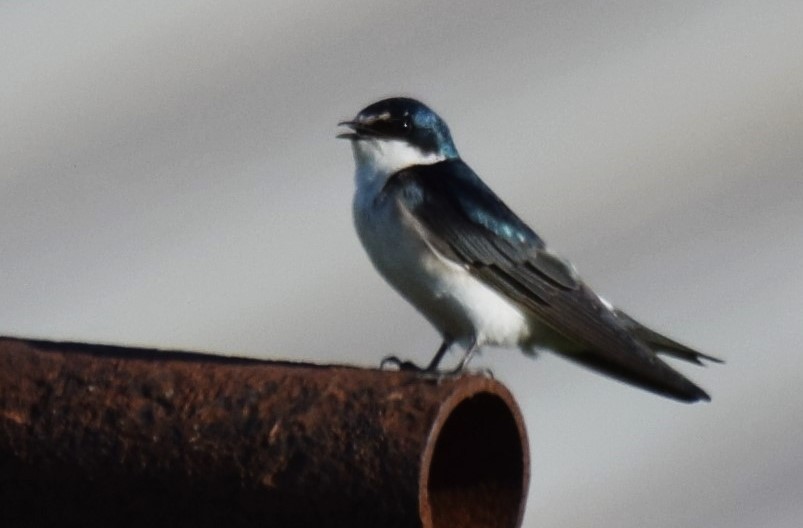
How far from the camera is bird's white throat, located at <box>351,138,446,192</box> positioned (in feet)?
10.3

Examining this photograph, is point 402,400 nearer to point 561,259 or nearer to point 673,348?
point 673,348

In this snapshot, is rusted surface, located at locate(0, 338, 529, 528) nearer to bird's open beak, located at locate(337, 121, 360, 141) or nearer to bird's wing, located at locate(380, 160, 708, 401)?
bird's wing, located at locate(380, 160, 708, 401)

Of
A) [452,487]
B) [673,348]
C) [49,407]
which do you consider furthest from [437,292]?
[49,407]

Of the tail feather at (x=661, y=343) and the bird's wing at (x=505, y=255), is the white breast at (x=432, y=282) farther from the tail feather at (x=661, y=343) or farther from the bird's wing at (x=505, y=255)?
the tail feather at (x=661, y=343)

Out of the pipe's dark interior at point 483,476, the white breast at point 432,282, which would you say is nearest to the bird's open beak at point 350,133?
the white breast at point 432,282

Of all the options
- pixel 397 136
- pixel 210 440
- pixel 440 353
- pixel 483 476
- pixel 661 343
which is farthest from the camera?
pixel 397 136

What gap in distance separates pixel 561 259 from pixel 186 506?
6.40 ft

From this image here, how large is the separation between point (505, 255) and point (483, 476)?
159cm

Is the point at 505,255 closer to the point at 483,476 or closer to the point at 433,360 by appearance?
the point at 433,360

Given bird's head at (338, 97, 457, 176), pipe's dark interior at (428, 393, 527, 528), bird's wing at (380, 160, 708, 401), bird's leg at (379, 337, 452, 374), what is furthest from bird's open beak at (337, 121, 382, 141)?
pipe's dark interior at (428, 393, 527, 528)

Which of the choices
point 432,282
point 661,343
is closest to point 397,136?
point 432,282

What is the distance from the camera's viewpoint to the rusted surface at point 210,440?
1348 millimetres

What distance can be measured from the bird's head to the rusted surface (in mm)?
1750

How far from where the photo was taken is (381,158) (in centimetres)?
323
